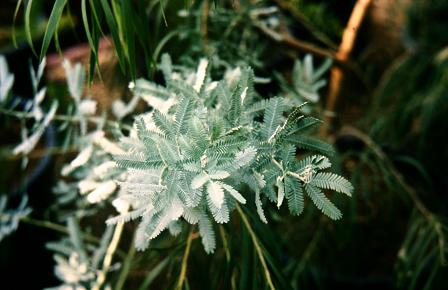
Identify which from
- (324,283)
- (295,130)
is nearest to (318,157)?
(295,130)

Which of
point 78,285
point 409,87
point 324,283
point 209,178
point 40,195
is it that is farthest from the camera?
point 40,195

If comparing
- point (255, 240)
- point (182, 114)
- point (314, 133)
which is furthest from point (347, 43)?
point (182, 114)

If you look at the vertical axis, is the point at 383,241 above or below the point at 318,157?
below

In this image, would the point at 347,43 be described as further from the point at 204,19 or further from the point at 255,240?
the point at 255,240

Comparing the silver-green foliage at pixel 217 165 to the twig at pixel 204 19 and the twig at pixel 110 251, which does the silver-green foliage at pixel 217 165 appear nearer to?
the twig at pixel 110 251

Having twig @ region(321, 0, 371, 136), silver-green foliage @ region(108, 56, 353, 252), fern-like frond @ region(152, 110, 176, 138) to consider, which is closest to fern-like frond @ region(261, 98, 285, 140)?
silver-green foliage @ region(108, 56, 353, 252)

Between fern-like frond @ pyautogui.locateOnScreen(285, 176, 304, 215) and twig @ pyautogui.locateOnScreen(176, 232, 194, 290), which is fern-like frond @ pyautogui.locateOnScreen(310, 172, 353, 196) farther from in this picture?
twig @ pyautogui.locateOnScreen(176, 232, 194, 290)

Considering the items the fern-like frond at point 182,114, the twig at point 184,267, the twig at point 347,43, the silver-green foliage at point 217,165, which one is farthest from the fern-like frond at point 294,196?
the twig at point 347,43

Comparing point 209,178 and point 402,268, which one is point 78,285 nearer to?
point 209,178
